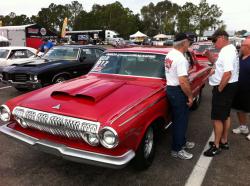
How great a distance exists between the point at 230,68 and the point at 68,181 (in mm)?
2674

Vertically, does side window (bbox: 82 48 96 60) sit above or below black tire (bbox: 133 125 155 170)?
above

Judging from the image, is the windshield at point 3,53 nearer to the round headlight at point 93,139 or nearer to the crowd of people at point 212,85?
the crowd of people at point 212,85

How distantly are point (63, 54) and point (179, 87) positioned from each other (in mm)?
5909

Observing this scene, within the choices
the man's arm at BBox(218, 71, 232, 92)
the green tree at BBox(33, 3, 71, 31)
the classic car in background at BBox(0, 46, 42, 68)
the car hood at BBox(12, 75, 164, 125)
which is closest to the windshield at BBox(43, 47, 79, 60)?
the classic car in background at BBox(0, 46, 42, 68)

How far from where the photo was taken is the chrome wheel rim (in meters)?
3.83

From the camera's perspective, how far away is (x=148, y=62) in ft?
16.0

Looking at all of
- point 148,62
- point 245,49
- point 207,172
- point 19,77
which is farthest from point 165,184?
point 19,77

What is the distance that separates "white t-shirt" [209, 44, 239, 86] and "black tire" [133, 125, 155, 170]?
4.08 feet

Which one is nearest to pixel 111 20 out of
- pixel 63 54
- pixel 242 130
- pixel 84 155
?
pixel 63 54

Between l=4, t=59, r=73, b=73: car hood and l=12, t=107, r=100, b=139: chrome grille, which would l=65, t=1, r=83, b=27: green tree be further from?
l=12, t=107, r=100, b=139: chrome grille

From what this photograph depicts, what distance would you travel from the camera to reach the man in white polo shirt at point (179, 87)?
12.6 ft

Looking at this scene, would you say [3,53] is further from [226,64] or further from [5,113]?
[226,64]

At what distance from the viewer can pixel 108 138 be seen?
3.17m

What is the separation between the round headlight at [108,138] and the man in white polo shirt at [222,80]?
6.20 feet
